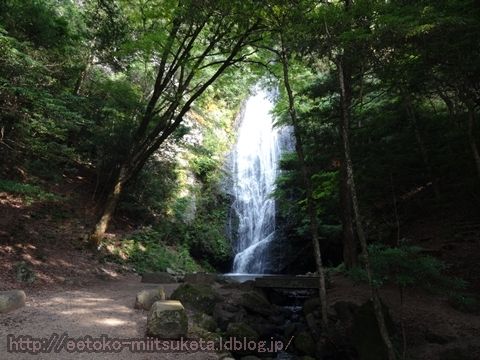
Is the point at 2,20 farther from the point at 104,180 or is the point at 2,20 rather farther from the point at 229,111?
the point at 229,111

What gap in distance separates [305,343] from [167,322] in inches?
125

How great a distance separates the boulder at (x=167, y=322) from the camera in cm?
516

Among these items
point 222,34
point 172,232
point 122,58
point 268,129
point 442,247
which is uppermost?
point 268,129

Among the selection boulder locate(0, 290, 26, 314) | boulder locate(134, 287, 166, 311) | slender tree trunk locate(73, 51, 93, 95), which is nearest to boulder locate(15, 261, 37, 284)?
boulder locate(0, 290, 26, 314)

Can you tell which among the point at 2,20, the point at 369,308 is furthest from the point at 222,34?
the point at 369,308

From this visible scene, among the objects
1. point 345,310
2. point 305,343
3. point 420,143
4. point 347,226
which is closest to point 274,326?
point 305,343

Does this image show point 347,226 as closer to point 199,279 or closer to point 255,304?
point 255,304

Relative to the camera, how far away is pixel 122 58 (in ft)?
45.9

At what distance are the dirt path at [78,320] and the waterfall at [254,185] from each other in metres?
10.1

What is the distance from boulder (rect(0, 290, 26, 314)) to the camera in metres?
5.74

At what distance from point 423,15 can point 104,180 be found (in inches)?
476

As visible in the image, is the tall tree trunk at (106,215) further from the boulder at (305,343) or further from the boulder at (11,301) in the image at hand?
the boulder at (305,343)

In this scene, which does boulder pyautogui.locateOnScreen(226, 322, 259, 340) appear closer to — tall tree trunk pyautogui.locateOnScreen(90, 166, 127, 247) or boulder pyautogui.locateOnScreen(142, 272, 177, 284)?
boulder pyautogui.locateOnScreen(142, 272, 177, 284)

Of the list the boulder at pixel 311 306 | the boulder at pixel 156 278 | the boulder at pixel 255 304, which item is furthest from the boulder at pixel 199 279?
the boulder at pixel 311 306
